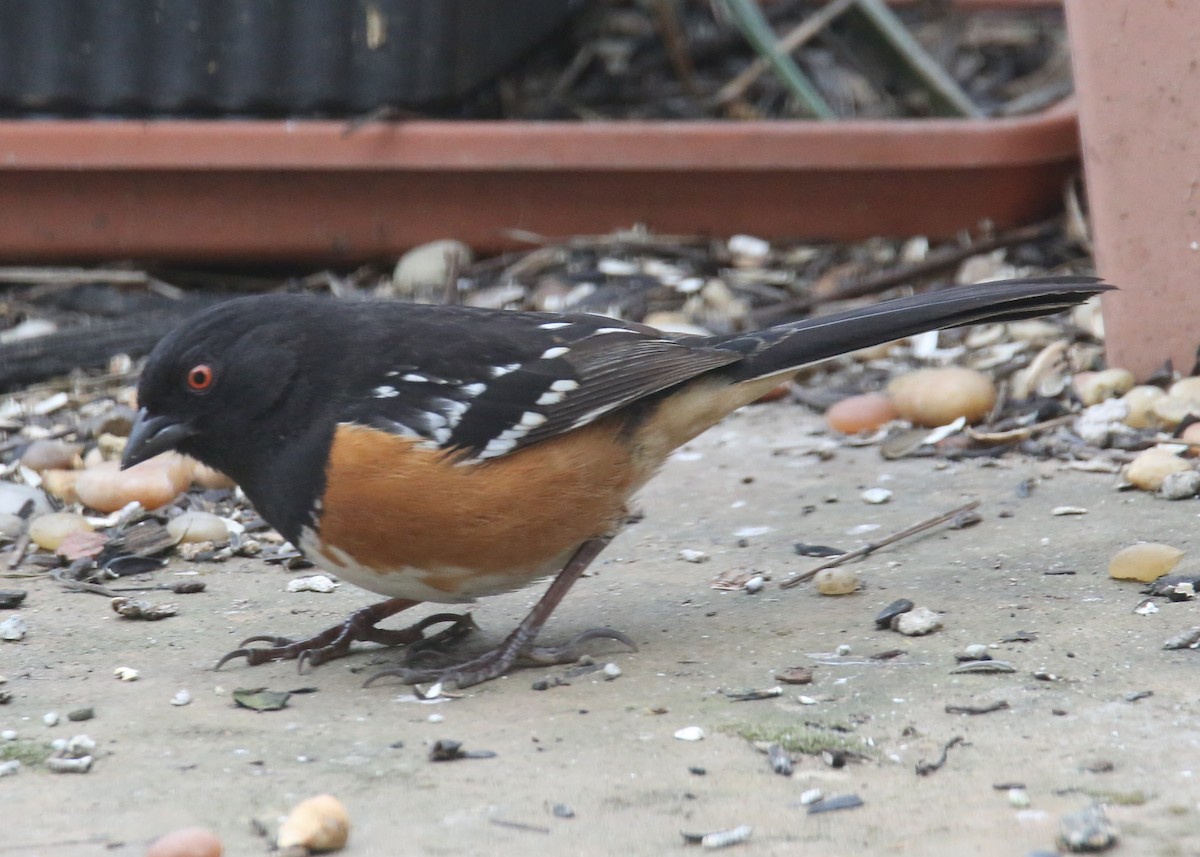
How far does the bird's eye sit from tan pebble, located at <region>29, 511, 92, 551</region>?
33.5 inches

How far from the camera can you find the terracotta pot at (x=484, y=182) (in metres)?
4.66

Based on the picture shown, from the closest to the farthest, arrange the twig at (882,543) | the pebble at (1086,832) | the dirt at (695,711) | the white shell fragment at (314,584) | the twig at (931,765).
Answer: the pebble at (1086,832)
the dirt at (695,711)
the twig at (931,765)
the twig at (882,543)
the white shell fragment at (314,584)

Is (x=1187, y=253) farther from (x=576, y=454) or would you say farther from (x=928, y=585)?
(x=576, y=454)

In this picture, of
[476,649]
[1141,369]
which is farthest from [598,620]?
[1141,369]

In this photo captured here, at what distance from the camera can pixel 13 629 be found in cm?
272

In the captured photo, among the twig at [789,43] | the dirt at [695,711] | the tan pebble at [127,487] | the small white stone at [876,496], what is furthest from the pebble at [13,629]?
the twig at [789,43]

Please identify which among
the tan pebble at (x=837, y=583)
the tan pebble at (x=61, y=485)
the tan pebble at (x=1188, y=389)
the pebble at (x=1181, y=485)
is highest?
the tan pebble at (x=1188, y=389)

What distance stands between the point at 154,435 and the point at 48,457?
1222 millimetres

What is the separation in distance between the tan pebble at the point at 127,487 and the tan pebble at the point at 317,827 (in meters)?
1.68

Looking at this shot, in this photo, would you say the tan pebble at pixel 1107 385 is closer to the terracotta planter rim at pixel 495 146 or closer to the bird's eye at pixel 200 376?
the terracotta planter rim at pixel 495 146

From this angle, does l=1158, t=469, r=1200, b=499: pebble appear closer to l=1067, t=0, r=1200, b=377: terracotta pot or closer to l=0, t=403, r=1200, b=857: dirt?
l=0, t=403, r=1200, b=857: dirt

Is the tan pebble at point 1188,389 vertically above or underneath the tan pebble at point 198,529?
above

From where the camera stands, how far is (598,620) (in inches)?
108

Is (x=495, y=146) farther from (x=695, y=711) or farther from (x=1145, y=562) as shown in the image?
(x=695, y=711)
